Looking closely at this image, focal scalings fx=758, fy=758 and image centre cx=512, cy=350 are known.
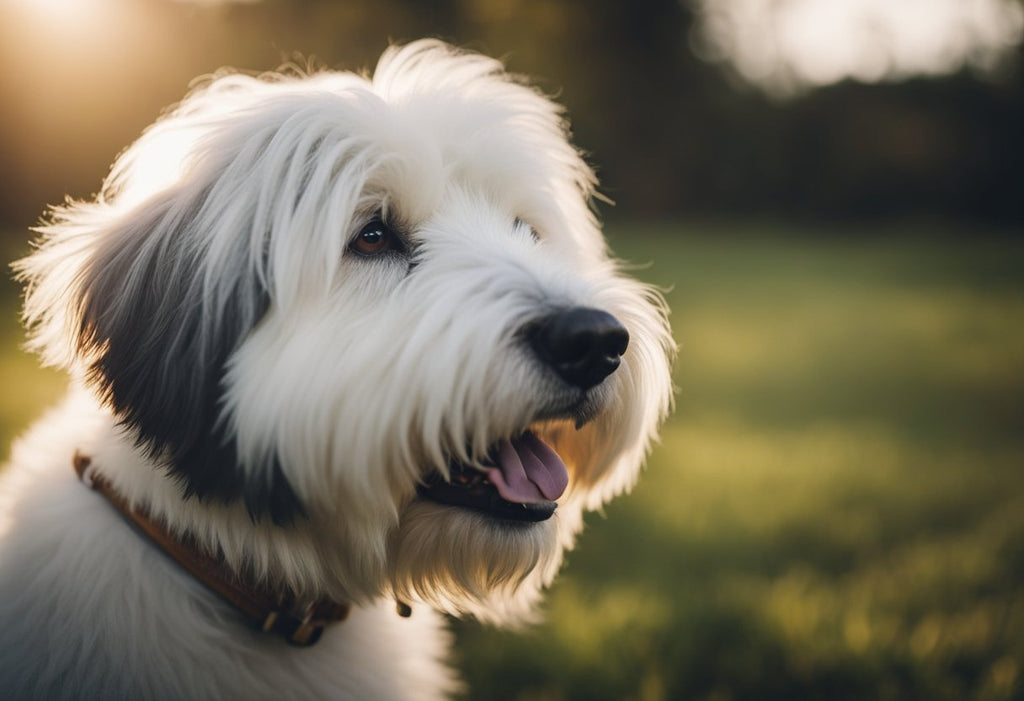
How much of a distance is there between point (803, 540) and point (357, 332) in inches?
142

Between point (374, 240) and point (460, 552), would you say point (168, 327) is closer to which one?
point (374, 240)

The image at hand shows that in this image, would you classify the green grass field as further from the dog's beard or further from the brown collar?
the brown collar

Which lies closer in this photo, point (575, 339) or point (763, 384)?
point (575, 339)

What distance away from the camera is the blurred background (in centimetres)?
314

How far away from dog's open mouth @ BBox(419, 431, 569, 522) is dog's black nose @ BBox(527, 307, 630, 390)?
279mm

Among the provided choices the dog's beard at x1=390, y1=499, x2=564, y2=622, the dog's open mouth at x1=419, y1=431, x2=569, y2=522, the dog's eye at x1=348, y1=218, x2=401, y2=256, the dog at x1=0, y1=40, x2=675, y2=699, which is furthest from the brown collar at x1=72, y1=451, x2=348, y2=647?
the dog's eye at x1=348, y1=218, x2=401, y2=256

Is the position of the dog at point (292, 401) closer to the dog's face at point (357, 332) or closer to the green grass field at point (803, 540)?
the dog's face at point (357, 332)

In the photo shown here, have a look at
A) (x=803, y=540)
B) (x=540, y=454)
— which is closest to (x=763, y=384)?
(x=803, y=540)

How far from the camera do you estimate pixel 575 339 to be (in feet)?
5.69

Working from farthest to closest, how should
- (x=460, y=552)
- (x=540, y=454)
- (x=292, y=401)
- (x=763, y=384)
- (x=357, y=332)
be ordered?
(x=763, y=384), (x=540, y=454), (x=460, y=552), (x=357, y=332), (x=292, y=401)

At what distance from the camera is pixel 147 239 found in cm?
183

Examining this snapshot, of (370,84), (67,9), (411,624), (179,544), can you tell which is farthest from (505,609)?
(67,9)

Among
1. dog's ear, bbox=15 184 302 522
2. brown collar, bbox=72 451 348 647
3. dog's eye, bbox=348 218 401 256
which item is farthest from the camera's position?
dog's eye, bbox=348 218 401 256

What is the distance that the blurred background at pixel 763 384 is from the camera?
→ 10.3ft
